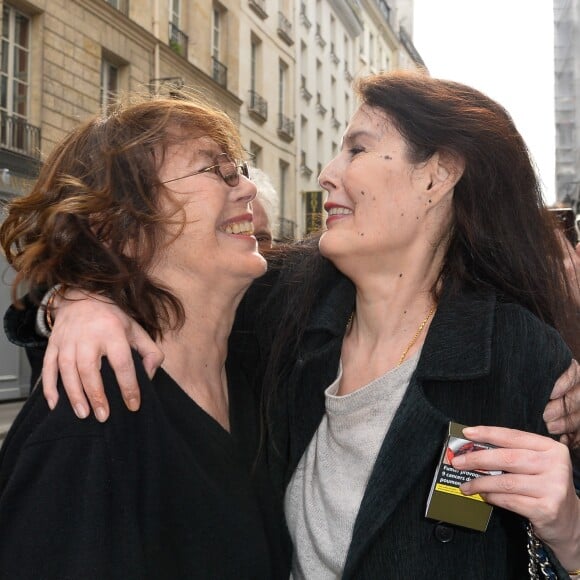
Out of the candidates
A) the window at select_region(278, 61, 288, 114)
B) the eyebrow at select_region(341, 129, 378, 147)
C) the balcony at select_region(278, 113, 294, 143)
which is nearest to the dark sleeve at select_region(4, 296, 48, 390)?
the eyebrow at select_region(341, 129, 378, 147)

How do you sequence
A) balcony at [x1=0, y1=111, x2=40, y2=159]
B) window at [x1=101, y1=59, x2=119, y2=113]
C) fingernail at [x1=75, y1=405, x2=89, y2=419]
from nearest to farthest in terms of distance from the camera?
fingernail at [x1=75, y1=405, x2=89, y2=419] < balcony at [x1=0, y1=111, x2=40, y2=159] < window at [x1=101, y1=59, x2=119, y2=113]

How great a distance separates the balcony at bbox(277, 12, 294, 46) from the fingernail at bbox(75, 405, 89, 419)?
82.7ft

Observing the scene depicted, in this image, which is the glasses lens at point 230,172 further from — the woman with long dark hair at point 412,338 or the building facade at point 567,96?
the building facade at point 567,96

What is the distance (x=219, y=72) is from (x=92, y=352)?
20.0 metres

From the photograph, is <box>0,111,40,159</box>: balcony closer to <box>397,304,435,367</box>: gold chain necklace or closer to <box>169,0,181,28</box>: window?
<box>169,0,181,28</box>: window

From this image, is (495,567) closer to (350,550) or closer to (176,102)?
(350,550)

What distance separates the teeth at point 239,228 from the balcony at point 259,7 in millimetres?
21541

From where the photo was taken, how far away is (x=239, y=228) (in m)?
2.62

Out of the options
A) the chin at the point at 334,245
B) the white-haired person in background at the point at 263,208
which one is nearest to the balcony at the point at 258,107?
the white-haired person in background at the point at 263,208

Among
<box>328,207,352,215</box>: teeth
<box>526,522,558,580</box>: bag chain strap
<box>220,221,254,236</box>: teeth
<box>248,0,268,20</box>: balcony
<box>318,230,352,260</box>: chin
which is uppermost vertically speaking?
<box>248,0,268,20</box>: balcony

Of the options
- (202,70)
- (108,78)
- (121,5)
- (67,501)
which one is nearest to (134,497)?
(67,501)

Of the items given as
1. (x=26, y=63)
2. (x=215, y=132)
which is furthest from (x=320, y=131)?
(x=215, y=132)

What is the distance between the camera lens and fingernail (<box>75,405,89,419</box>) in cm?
172

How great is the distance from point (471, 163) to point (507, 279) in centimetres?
41
